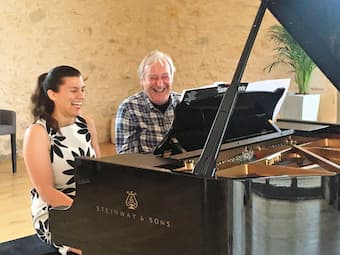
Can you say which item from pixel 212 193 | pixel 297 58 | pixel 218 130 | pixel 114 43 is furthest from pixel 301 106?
pixel 212 193

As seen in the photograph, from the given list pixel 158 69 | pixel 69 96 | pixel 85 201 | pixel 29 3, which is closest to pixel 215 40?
pixel 29 3

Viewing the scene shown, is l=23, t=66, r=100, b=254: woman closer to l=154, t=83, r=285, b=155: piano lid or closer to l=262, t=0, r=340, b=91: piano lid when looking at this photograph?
l=154, t=83, r=285, b=155: piano lid

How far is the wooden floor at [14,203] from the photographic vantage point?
407cm

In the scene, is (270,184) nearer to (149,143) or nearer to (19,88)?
(149,143)

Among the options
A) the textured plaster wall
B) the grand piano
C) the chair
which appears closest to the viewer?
the grand piano

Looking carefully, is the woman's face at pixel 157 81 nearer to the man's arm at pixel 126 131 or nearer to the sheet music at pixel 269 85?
the man's arm at pixel 126 131

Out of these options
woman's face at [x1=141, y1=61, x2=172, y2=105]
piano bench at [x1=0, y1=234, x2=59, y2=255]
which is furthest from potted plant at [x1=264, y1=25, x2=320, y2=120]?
piano bench at [x1=0, y1=234, x2=59, y2=255]

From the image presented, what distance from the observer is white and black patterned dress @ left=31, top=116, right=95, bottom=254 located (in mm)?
2805

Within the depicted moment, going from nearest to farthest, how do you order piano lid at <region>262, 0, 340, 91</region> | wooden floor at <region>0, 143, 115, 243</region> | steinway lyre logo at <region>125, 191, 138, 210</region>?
steinway lyre logo at <region>125, 191, 138, 210</region> → piano lid at <region>262, 0, 340, 91</region> → wooden floor at <region>0, 143, 115, 243</region>

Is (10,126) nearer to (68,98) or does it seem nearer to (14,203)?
(14,203)

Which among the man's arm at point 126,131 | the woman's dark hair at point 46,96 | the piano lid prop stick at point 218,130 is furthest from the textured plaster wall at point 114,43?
the piano lid prop stick at point 218,130

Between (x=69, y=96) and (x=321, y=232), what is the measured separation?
55.6 inches

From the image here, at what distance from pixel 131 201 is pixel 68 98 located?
0.91 m

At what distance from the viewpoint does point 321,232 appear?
199cm
